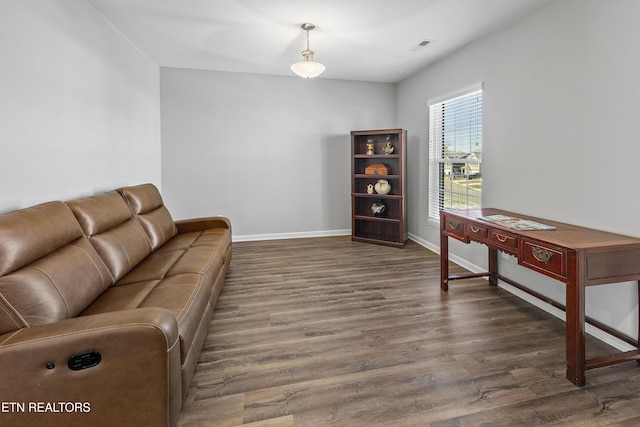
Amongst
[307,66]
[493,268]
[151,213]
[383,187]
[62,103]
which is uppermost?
[307,66]

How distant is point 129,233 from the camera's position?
2.65m

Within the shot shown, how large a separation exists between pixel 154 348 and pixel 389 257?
136 inches

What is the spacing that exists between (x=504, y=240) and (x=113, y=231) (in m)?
2.79

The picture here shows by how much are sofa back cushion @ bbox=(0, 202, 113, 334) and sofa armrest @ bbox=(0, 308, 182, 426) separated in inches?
6.0

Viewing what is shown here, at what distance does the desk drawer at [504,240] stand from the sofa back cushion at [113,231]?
264 cm

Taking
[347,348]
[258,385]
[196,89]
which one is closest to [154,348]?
[258,385]

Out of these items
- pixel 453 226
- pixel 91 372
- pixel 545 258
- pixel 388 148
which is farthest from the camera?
pixel 388 148

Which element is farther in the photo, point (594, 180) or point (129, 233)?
point (129, 233)

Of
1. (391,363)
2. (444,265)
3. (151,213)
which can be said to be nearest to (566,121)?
(444,265)

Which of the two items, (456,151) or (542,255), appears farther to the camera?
(456,151)

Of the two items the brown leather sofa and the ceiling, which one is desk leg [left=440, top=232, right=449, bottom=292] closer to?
the ceiling

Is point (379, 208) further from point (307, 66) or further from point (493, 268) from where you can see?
point (307, 66)

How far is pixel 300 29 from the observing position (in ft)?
11.3

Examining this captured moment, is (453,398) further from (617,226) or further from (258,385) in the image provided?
(617,226)
